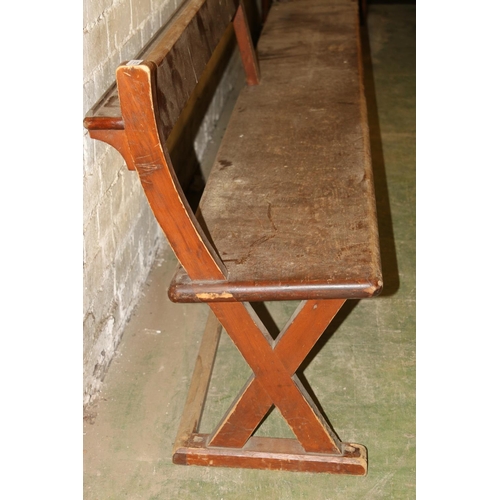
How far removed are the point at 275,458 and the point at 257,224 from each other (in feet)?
2.16

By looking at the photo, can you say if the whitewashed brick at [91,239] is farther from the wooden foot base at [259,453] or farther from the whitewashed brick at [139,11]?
the whitewashed brick at [139,11]

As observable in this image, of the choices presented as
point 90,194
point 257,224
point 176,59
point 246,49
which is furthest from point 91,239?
point 246,49

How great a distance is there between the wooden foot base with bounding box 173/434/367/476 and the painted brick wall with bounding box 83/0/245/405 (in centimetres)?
42

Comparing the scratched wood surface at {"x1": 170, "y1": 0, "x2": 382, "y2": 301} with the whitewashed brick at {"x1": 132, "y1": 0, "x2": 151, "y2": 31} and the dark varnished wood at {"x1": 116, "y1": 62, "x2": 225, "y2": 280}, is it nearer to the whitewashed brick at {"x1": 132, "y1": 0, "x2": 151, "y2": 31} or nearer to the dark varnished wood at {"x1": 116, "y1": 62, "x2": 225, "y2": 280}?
the dark varnished wood at {"x1": 116, "y1": 62, "x2": 225, "y2": 280}

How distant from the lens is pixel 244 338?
1938 millimetres

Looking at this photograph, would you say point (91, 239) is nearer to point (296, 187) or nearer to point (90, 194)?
point (90, 194)

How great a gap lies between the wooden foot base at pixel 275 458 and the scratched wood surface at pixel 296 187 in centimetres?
53

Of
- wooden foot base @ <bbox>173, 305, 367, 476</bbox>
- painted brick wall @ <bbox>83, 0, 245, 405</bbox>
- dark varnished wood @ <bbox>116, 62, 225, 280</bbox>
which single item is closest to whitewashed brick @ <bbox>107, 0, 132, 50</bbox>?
painted brick wall @ <bbox>83, 0, 245, 405</bbox>

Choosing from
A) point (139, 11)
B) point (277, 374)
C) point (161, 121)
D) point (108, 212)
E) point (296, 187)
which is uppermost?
point (161, 121)

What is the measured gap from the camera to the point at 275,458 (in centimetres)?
209

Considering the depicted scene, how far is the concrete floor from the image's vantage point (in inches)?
80.7
